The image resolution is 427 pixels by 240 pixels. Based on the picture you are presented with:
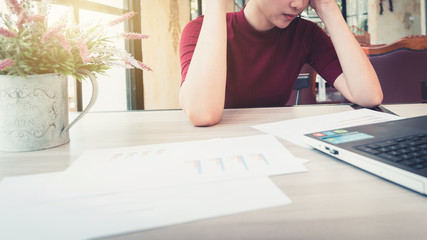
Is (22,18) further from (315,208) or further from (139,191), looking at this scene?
(315,208)

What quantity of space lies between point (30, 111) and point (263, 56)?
3.00 ft

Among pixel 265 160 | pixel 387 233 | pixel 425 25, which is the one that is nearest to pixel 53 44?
pixel 265 160

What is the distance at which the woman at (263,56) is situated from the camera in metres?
0.84

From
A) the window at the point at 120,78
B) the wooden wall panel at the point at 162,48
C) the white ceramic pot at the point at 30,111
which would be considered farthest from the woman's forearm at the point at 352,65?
the wooden wall panel at the point at 162,48

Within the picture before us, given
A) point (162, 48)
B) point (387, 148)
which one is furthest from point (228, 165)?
point (162, 48)

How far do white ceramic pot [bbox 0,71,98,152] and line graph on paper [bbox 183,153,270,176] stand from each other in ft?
0.97

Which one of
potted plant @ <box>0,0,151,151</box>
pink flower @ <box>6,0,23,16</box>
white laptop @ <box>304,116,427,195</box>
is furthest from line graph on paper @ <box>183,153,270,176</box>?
pink flower @ <box>6,0,23,16</box>

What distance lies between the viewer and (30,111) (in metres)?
0.52

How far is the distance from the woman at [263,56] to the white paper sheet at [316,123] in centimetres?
17

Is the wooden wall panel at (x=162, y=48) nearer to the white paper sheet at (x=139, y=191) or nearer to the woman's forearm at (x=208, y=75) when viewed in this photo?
the woman's forearm at (x=208, y=75)

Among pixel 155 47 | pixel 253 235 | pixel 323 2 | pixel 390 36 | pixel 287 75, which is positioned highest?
pixel 390 36

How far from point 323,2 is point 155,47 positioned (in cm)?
237

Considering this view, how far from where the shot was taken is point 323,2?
105 centimetres

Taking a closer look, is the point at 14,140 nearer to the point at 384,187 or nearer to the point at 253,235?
the point at 253,235
